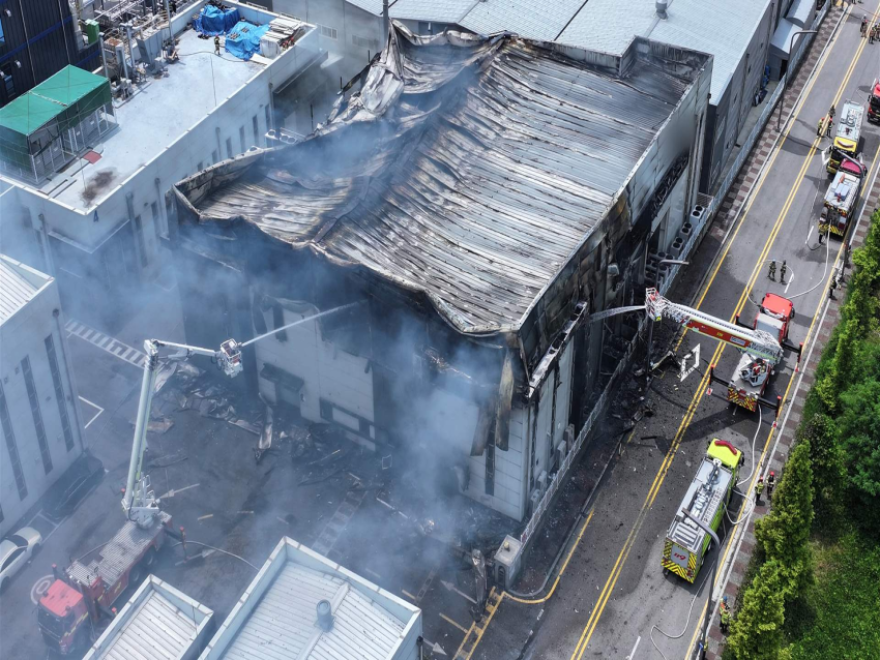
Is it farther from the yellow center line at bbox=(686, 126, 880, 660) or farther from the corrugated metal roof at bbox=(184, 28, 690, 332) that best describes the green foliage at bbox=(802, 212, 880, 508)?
the corrugated metal roof at bbox=(184, 28, 690, 332)

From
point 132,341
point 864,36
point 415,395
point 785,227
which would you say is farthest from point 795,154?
point 132,341

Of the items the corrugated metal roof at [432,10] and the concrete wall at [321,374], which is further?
the corrugated metal roof at [432,10]

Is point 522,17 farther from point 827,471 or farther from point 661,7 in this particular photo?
point 827,471

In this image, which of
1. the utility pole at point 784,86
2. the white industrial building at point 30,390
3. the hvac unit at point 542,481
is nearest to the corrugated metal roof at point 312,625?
the hvac unit at point 542,481

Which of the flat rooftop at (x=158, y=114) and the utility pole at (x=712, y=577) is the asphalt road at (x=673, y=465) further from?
the flat rooftop at (x=158, y=114)

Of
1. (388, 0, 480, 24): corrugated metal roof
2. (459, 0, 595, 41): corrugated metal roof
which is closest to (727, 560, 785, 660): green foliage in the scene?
(459, 0, 595, 41): corrugated metal roof
